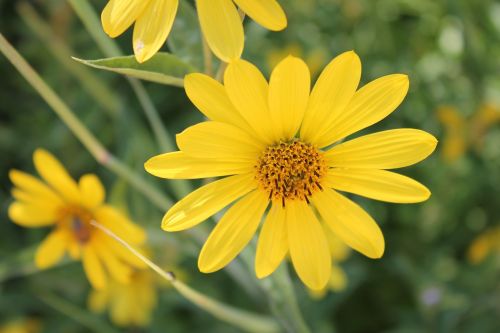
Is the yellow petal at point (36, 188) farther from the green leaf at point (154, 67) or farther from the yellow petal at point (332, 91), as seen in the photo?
the yellow petal at point (332, 91)

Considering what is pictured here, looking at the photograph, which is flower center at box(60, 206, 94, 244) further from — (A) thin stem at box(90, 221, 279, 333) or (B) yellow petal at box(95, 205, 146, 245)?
(A) thin stem at box(90, 221, 279, 333)

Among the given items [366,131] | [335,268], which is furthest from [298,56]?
[335,268]

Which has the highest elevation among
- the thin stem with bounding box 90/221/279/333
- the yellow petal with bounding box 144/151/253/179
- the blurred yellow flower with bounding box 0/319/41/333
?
the blurred yellow flower with bounding box 0/319/41/333

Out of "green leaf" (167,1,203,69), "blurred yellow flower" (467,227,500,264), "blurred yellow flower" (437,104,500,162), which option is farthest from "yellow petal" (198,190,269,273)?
"blurred yellow flower" (467,227,500,264)

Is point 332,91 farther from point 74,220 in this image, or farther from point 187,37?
point 74,220

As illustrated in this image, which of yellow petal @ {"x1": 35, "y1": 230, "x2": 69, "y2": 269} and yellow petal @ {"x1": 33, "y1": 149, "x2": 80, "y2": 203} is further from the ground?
yellow petal @ {"x1": 33, "y1": 149, "x2": 80, "y2": 203}

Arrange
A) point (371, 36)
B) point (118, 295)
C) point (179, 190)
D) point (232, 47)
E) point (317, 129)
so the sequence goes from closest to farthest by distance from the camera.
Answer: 1. point (232, 47)
2. point (317, 129)
3. point (179, 190)
4. point (118, 295)
5. point (371, 36)

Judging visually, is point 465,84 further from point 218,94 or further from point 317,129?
point 218,94

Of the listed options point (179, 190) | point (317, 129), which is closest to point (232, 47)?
point (317, 129)
